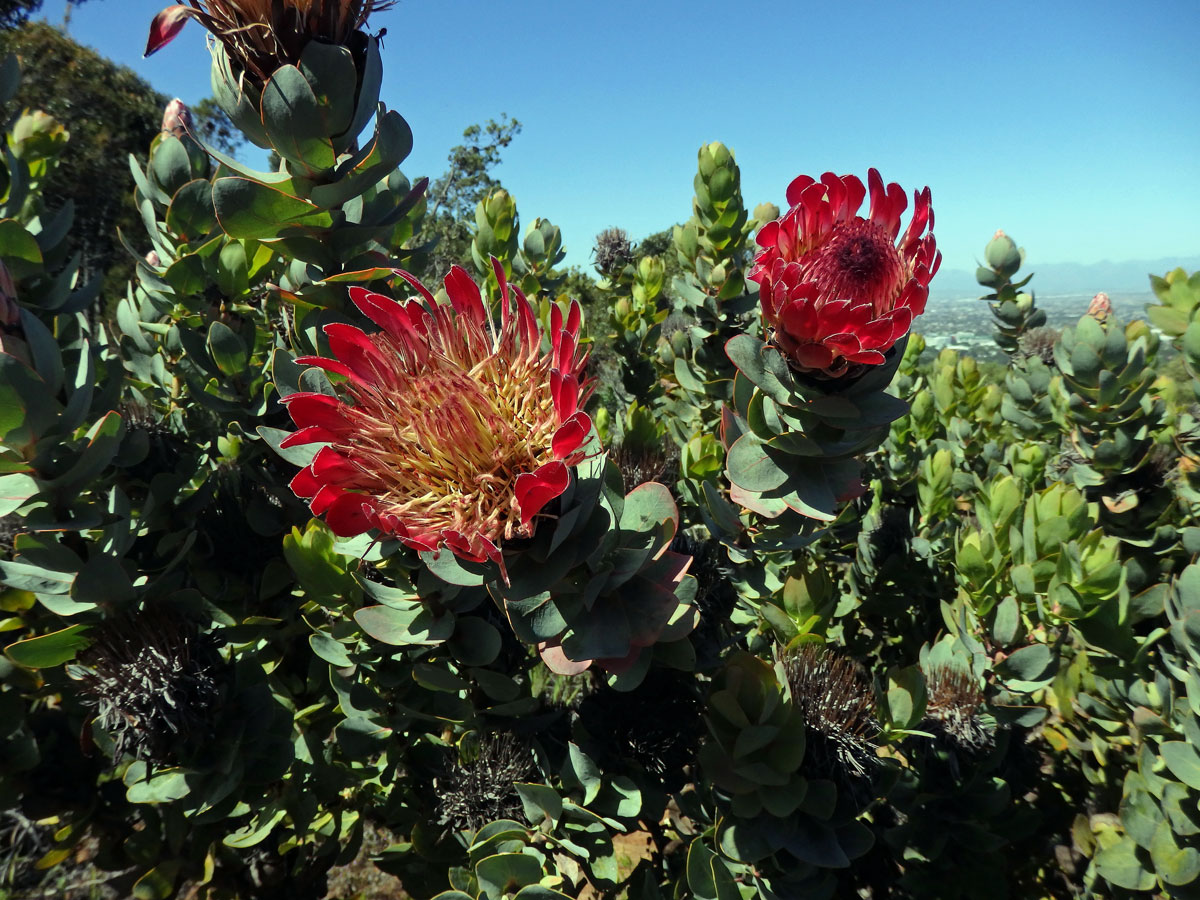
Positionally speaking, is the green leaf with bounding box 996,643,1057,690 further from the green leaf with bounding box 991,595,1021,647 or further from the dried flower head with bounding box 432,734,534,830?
the dried flower head with bounding box 432,734,534,830

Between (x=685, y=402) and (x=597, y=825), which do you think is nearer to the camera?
(x=597, y=825)

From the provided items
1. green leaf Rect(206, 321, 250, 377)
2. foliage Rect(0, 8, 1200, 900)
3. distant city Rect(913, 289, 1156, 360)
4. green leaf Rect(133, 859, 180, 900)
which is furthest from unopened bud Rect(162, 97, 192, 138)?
distant city Rect(913, 289, 1156, 360)

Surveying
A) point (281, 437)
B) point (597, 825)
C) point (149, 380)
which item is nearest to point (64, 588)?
point (281, 437)

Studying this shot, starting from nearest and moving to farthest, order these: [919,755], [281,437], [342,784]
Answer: [281,437]
[342,784]
[919,755]

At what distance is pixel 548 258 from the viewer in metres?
2.80

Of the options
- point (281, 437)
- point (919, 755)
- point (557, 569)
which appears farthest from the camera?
point (919, 755)

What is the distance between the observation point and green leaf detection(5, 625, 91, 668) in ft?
4.49

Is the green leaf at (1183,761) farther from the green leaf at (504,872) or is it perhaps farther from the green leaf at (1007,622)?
the green leaf at (504,872)

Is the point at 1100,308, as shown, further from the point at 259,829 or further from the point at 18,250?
the point at 18,250

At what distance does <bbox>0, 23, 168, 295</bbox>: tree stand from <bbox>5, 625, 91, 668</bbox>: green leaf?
1627 centimetres

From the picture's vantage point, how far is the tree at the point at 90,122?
1442 centimetres

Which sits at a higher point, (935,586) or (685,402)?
(685,402)

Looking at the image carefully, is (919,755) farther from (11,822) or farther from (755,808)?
(11,822)

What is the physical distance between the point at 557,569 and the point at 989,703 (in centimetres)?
139
